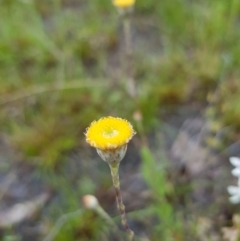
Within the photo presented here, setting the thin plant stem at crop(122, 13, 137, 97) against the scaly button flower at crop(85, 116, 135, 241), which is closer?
the scaly button flower at crop(85, 116, 135, 241)

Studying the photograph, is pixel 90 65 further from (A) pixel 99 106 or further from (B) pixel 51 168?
(B) pixel 51 168

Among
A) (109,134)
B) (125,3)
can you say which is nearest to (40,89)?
(125,3)

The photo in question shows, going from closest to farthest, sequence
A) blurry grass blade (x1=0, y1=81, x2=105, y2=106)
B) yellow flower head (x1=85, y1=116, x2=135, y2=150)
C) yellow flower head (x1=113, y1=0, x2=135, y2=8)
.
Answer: yellow flower head (x1=85, y1=116, x2=135, y2=150) < yellow flower head (x1=113, y1=0, x2=135, y2=8) < blurry grass blade (x1=0, y1=81, x2=105, y2=106)

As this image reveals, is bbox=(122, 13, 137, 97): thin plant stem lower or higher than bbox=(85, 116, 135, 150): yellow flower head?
higher

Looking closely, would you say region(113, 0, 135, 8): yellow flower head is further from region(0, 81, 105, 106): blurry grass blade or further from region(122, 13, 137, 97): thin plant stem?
region(0, 81, 105, 106): blurry grass blade

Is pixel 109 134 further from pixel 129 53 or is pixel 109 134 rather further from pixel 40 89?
pixel 40 89

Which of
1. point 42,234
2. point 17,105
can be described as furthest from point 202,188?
point 17,105

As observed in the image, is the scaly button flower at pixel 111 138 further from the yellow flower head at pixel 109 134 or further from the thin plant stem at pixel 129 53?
the thin plant stem at pixel 129 53

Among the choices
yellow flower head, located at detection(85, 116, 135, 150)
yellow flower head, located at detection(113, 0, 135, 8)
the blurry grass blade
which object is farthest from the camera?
the blurry grass blade


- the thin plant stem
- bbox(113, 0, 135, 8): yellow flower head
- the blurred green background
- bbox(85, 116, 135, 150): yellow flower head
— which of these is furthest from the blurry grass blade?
bbox(85, 116, 135, 150): yellow flower head
